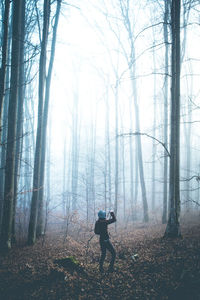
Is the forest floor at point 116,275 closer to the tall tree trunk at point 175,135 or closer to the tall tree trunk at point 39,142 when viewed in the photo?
the tall tree trunk at point 175,135

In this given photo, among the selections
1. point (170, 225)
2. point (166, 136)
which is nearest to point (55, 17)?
point (166, 136)

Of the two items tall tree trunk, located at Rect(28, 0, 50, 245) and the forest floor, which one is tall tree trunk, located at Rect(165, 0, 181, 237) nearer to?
the forest floor

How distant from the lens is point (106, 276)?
16.6ft

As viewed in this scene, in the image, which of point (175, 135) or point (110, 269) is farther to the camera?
point (175, 135)

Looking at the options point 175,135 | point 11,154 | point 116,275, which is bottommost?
point 116,275

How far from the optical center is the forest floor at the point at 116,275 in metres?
4.27

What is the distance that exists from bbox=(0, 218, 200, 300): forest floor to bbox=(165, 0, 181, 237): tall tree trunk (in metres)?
0.66

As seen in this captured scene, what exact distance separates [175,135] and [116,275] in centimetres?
512

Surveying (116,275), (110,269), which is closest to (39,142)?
(110,269)

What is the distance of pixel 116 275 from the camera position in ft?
16.6

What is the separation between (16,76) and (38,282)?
23.7ft

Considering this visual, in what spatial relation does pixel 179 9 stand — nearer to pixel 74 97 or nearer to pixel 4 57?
pixel 4 57

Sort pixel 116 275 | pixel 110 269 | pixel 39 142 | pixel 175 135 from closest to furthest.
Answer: pixel 116 275 → pixel 110 269 → pixel 175 135 → pixel 39 142

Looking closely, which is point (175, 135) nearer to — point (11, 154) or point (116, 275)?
point (116, 275)
